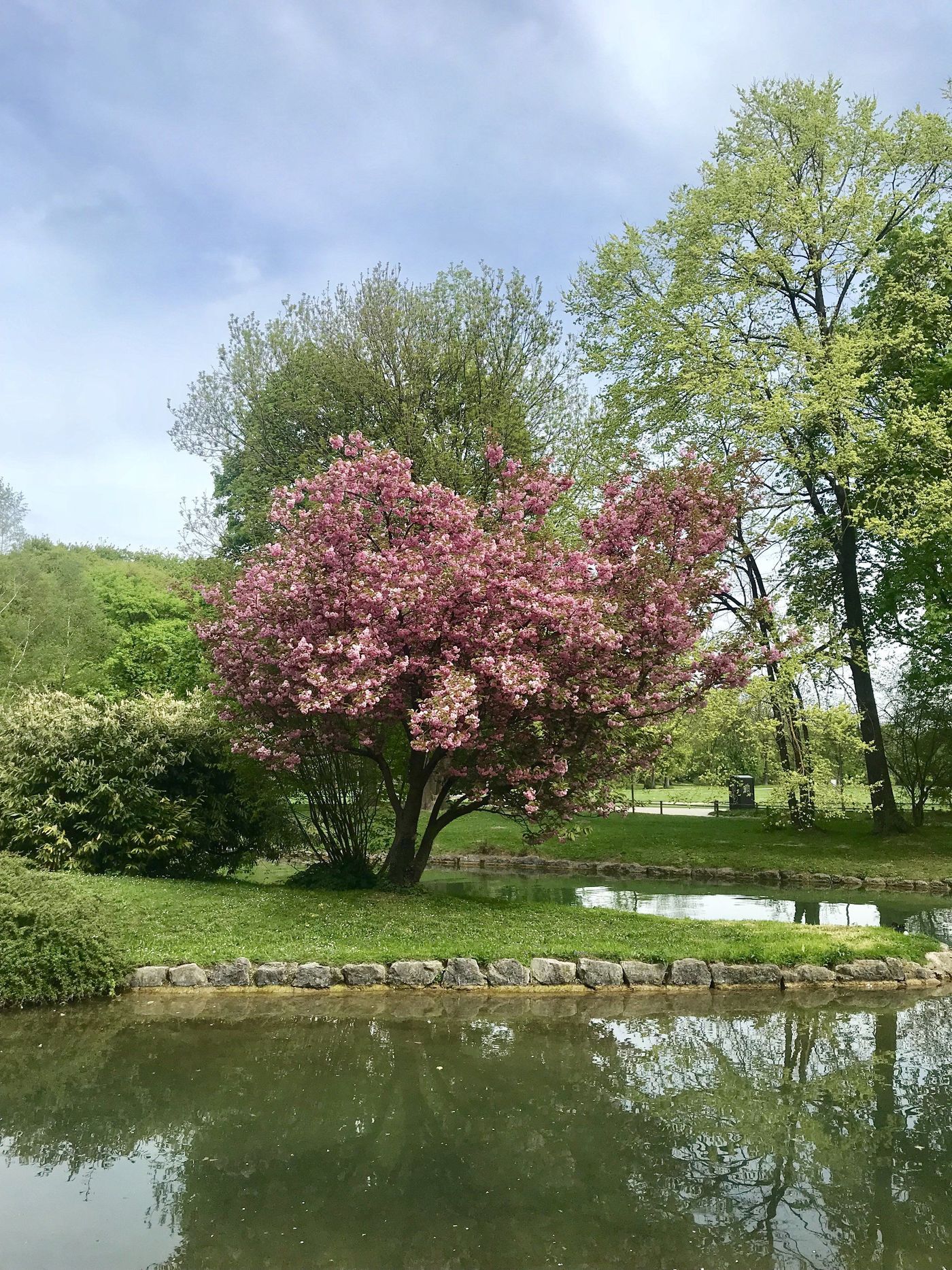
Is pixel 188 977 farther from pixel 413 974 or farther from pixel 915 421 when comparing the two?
pixel 915 421

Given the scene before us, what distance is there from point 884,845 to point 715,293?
13.9 m

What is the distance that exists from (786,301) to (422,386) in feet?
32.3

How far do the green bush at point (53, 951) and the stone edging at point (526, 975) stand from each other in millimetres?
432

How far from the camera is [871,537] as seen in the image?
23406 mm

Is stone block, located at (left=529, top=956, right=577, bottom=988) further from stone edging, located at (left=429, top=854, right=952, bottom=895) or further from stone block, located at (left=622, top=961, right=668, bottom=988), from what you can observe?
stone edging, located at (left=429, top=854, right=952, bottom=895)

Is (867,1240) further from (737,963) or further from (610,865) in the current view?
(610,865)

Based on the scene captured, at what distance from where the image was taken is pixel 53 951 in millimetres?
9008

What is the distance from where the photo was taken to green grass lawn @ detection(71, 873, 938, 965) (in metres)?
10.1

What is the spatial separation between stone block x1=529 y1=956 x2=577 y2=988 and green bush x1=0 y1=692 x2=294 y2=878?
20.8 feet

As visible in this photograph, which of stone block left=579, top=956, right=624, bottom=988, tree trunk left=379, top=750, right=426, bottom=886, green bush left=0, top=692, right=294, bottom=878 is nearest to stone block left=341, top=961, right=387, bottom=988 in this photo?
stone block left=579, top=956, right=624, bottom=988

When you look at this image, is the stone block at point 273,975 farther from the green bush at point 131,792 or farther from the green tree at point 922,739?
the green tree at point 922,739

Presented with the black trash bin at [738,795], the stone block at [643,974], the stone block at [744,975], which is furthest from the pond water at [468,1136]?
the black trash bin at [738,795]

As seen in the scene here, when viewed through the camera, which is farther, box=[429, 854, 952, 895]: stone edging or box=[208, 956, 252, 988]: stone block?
box=[429, 854, 952, 895]: stone edging

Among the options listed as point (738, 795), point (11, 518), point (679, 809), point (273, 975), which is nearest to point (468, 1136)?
point (273, 975)
